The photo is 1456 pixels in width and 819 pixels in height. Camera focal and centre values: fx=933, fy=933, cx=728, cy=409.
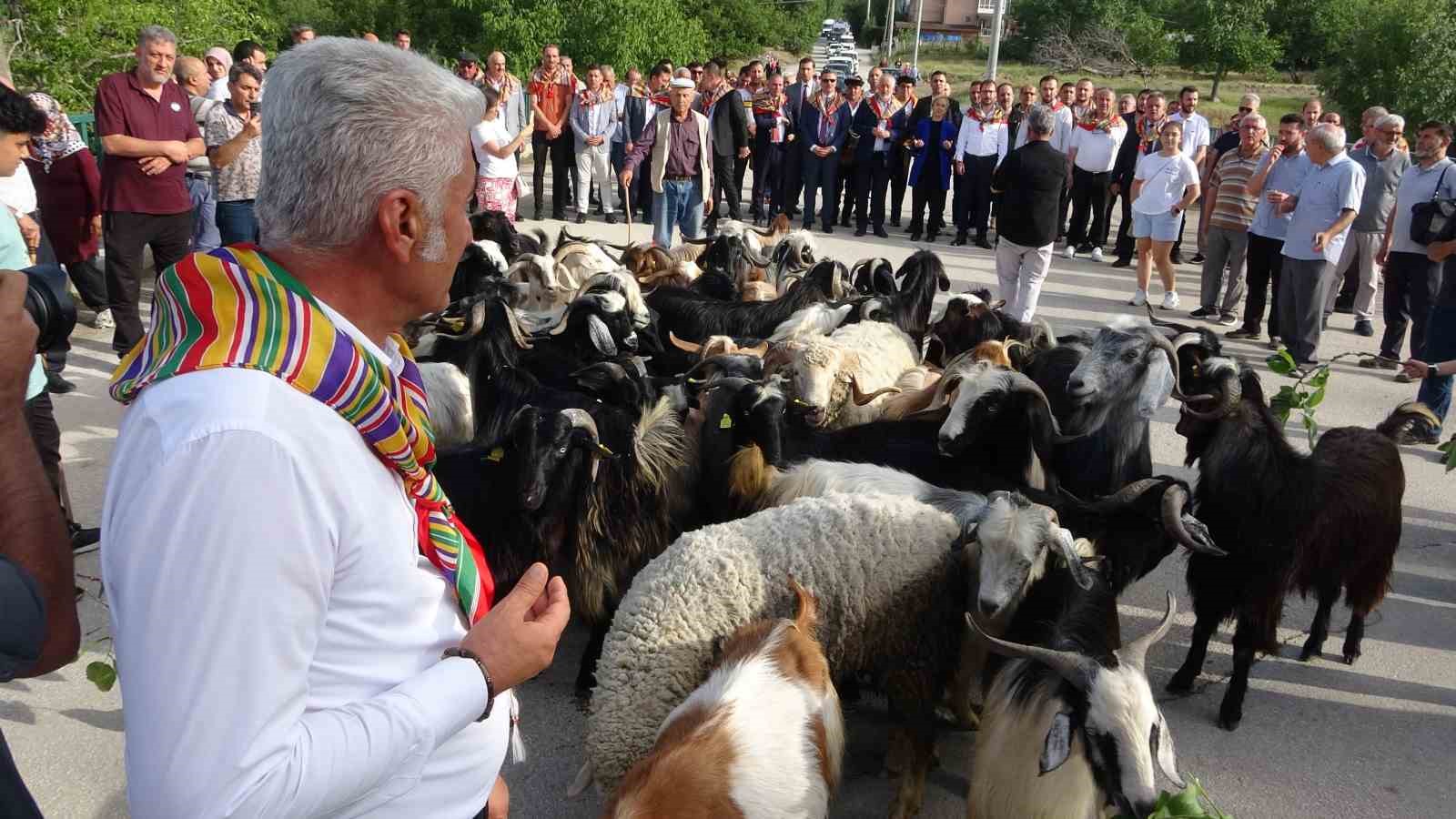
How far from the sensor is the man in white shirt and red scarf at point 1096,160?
12.6 m

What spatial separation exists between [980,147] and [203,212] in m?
9.94

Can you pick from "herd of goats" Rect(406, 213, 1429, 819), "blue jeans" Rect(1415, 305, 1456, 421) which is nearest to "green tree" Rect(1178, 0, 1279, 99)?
"blue jeans" Rect(1415, 305, 1456, 421)

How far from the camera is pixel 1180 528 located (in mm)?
3799

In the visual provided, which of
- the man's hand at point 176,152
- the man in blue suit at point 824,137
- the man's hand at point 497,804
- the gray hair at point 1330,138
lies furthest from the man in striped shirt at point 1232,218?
the man's hand at point 497,804

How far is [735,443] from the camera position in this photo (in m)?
4.71

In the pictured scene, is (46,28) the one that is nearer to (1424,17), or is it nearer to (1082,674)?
(1082,674)

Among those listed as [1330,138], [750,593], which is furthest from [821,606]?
[1330,138]

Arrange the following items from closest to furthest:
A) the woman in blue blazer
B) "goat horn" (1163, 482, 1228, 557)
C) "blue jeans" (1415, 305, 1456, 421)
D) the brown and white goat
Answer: the brown and white goat → "goat horn" (1163, 482, 1228, 557) → "blue jeans" (1415, 305, 1456, 421) → the woman in blue blazer

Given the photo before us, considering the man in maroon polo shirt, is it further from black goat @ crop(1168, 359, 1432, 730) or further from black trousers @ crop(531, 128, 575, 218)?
black trousers @ crop(531, 128, 575, 218)

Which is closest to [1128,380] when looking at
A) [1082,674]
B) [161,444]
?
[1082,674]

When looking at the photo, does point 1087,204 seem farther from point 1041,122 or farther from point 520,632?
point 520,632

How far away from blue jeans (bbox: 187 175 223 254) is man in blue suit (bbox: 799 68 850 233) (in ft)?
28.1

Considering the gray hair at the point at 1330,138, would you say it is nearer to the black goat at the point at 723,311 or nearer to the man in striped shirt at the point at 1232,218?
the man in striped shirt at the point at 1232,218

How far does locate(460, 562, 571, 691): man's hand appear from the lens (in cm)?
132
